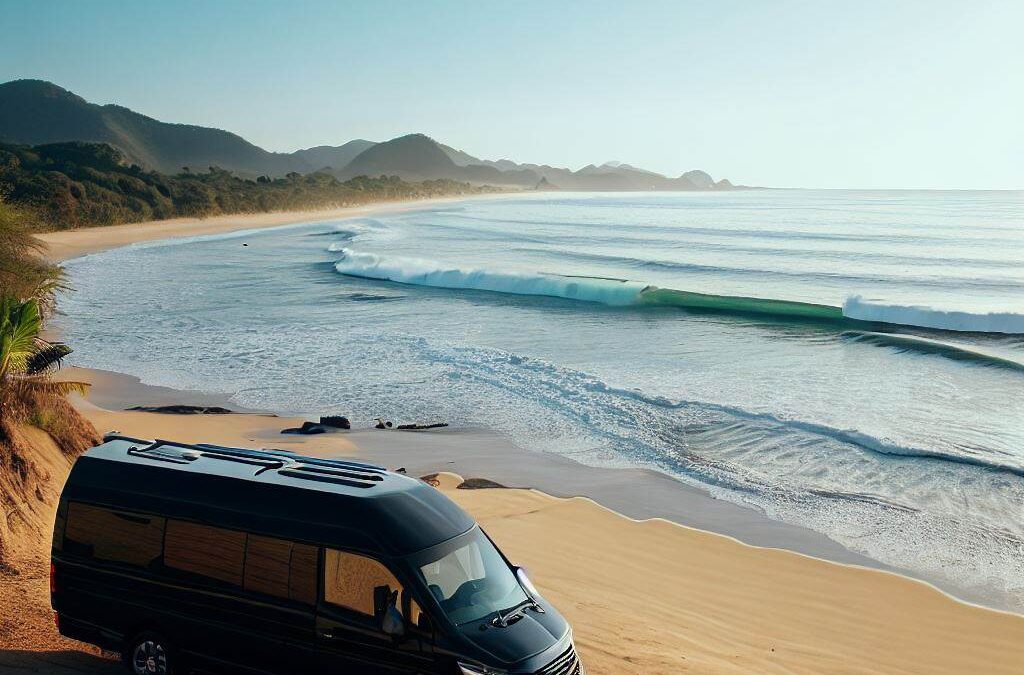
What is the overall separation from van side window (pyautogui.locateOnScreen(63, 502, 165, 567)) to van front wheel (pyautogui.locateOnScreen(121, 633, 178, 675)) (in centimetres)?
63

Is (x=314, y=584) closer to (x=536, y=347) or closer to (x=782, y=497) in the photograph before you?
(x=782, y=497)

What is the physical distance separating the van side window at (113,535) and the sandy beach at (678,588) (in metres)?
1.01

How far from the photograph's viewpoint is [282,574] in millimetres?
6930

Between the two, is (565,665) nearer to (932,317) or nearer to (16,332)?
(16,332)

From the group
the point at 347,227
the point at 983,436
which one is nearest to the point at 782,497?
the point at 983,436

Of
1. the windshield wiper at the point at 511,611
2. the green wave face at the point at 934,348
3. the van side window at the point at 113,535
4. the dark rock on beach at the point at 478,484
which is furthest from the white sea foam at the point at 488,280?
the van side window at the point at 113,535

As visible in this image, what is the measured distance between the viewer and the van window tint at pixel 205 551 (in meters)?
7.10

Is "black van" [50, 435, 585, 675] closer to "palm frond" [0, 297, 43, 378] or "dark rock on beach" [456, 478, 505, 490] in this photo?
"palm frond" [0, 297, 43, 378]

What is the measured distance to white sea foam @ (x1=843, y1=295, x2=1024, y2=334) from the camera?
105 feet

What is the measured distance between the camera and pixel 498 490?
14.0m

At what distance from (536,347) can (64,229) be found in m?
48.9

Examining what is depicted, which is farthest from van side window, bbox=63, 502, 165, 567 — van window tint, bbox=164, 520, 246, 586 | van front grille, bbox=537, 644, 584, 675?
van front grille, bbox=537, 644, 584, 675

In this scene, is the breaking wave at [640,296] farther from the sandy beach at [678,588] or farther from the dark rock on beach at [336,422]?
the sandy beach at [678,588]

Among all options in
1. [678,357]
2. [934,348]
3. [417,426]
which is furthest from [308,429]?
[934,348]
